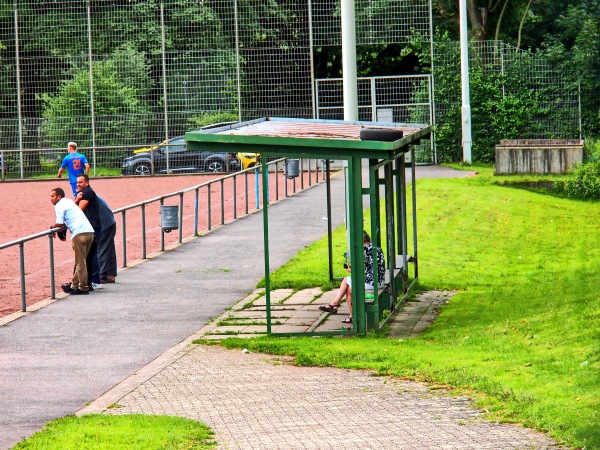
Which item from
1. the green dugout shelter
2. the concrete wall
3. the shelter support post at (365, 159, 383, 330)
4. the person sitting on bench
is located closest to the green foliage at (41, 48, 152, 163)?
the concrete wall

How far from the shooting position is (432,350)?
11.5m

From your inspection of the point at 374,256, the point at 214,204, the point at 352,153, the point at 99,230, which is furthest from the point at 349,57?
the point at 214,204

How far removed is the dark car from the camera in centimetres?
3944

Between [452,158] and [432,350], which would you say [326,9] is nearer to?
[452,158]

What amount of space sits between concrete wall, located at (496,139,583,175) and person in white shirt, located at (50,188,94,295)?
18.6m

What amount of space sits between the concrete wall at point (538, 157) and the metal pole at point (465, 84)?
4783mm

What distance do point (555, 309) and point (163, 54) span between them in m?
29.4

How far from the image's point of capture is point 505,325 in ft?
41.7

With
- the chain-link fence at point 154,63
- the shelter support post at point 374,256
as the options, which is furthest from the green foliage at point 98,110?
the shelter support post at point 374,256

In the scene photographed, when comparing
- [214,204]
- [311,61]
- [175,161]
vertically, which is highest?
[311,61]

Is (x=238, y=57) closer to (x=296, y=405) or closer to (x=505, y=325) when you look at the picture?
(x=505, y=325)

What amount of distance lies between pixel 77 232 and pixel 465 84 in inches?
922

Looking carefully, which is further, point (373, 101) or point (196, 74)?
point (196, 74)

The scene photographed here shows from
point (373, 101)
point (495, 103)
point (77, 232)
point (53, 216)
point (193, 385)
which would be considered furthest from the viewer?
point (373, 101)
